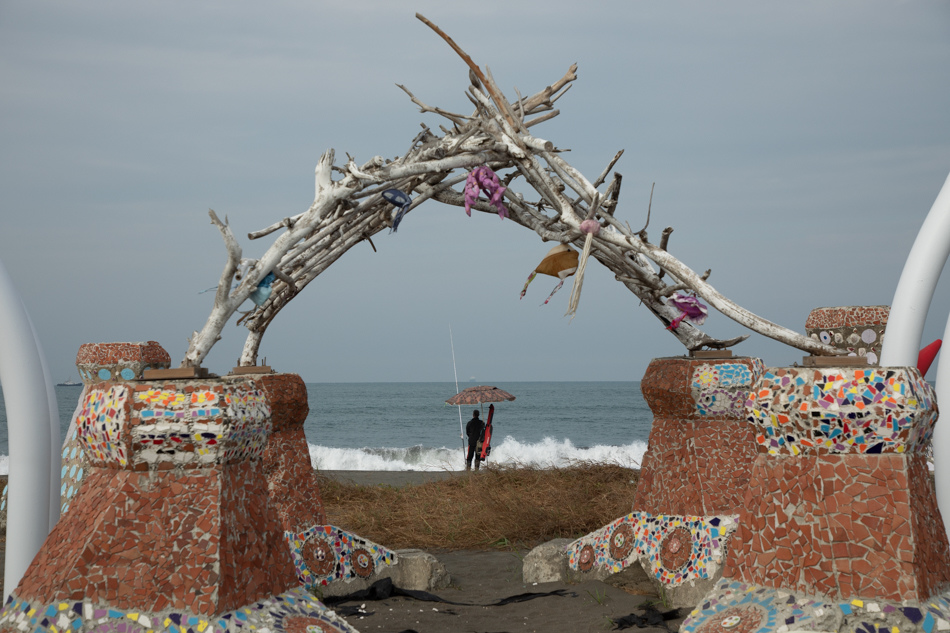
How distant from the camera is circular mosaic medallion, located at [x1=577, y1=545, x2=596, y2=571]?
5.86m

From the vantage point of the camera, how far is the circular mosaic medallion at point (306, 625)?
316 centimetres

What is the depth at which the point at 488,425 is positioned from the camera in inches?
591

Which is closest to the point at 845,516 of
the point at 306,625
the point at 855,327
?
the point at 306,625

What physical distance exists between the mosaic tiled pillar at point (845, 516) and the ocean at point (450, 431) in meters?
19.6

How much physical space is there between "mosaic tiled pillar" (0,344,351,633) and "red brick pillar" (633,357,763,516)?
3151mm

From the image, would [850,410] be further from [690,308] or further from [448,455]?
[448,455]

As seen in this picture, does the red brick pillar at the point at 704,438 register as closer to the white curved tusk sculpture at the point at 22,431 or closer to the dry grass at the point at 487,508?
the dry grass at the point at 487,508

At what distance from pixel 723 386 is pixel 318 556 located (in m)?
3.01

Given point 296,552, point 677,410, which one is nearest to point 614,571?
point 677,410

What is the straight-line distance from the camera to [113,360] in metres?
6.66

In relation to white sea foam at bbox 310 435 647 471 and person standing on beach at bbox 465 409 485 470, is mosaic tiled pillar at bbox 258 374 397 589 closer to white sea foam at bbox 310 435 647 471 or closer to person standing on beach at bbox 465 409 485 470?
person standing on beach at bbox 465 409 485 470

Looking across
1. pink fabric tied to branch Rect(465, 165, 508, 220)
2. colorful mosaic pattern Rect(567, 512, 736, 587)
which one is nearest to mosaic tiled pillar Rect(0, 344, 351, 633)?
pink fabric tied to branch Rect(465, 165, 508, 220)

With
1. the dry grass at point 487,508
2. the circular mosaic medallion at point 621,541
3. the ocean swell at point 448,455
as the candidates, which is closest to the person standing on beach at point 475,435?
the dry grass at point 487,508

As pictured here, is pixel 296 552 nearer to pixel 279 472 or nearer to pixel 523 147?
pixel 279 472
